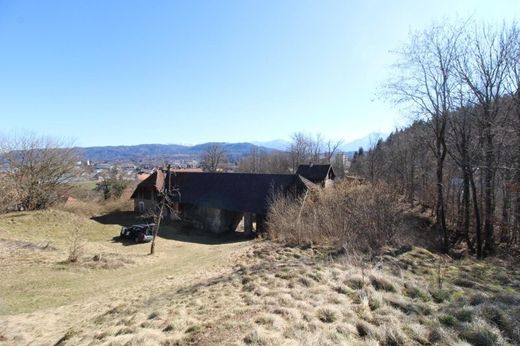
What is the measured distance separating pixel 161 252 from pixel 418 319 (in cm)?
2017

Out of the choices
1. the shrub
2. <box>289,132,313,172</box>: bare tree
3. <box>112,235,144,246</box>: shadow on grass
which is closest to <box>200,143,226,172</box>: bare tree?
<box>289,132,313,172</box>: bare tree

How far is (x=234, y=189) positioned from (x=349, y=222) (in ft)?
67.1

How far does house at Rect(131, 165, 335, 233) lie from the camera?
1228 inches

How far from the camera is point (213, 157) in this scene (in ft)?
284

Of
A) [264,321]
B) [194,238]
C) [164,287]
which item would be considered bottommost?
[194,238]

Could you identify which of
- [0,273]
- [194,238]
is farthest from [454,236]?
[0,273]

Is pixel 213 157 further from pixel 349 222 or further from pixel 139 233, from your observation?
pixel 349 222

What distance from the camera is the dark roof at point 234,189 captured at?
31.5 meters

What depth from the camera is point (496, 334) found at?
5285 mm

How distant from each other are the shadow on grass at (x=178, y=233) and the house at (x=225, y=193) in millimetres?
1085

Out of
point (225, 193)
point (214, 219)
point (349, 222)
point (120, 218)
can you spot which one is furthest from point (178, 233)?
point (349, 222)

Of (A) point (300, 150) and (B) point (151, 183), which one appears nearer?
(B) point (151, 183)

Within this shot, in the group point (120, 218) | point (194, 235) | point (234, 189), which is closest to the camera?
point (194, 235)

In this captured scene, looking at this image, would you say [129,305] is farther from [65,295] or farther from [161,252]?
[161,252]
